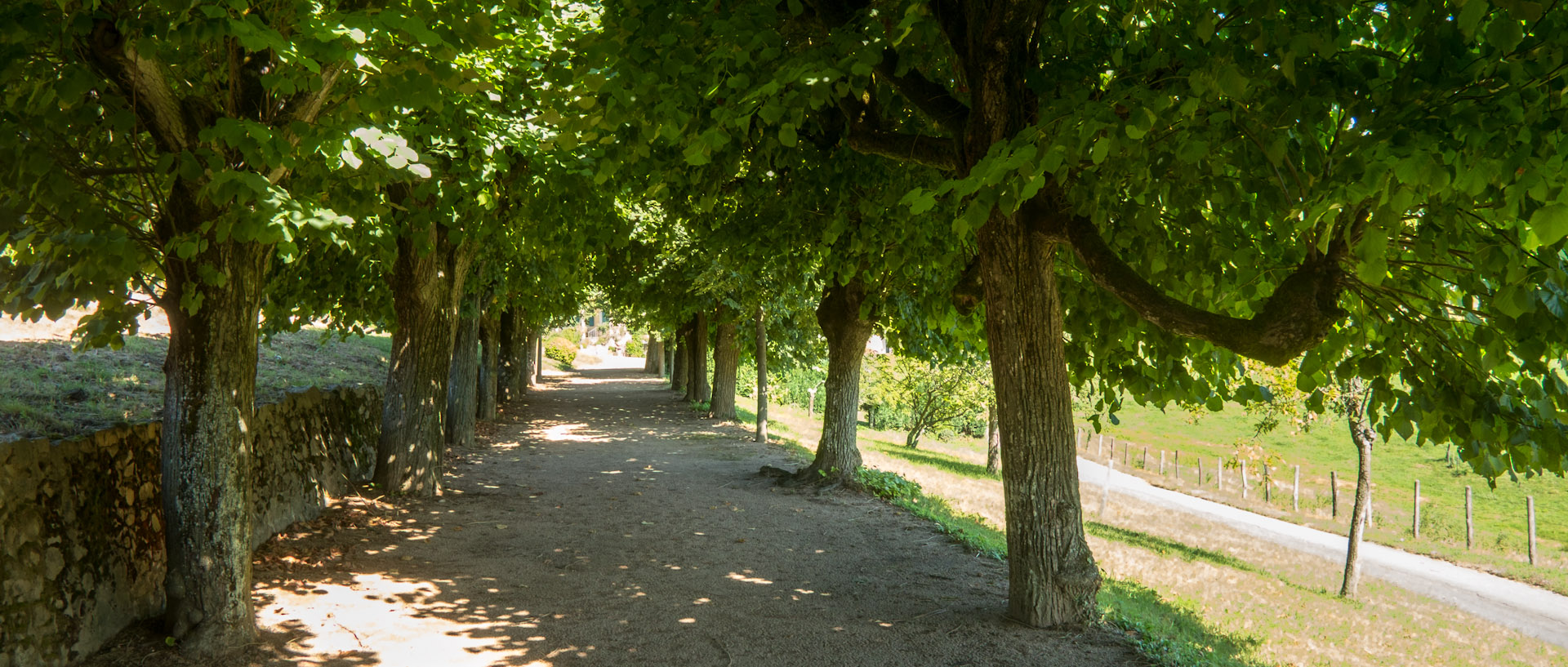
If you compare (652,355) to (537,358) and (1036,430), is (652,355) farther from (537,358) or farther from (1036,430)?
A: (1036,430)

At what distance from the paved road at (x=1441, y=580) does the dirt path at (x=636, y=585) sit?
9.99 metres

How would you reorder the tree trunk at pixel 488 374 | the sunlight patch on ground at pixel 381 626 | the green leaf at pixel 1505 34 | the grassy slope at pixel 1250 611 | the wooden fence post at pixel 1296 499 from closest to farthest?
the green leaf at pixel 1505 34
the sunlight patch on ground at pixel 381 626
the grassy slope at pixel 1250 611
the tree trunk at pixel 488 374
the wooden fence post at pixel 1296 499

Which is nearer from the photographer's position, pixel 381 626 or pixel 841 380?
pixel 381 626

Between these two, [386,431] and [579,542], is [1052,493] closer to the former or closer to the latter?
[579,542]

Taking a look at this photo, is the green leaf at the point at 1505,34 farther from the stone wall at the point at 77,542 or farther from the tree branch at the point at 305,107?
the stone wall at the point at 77,542

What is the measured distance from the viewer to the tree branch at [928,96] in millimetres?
5961

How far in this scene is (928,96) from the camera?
6.05 meters

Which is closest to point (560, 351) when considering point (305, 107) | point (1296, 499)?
point (1296, 499)

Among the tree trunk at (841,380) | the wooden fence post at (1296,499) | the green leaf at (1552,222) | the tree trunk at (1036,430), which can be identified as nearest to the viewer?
the green leaf at (1552,222)

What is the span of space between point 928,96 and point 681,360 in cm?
2691

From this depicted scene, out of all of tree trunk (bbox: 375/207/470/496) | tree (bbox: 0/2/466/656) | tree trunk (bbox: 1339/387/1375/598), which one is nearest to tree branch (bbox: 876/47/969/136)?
tree (bbox: 0/2/466/656)

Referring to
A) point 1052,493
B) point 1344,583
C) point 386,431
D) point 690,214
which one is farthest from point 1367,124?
point 1344,583

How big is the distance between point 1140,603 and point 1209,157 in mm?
4982

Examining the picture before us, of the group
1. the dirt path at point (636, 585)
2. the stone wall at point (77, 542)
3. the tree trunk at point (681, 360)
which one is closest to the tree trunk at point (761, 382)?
the dirt path at point (636, 585)
